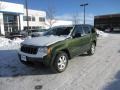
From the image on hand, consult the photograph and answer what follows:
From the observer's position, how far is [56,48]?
18.1ft

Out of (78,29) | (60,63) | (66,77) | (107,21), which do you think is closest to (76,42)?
(78,29)

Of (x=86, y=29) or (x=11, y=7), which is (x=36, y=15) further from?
(x=86, y=29)

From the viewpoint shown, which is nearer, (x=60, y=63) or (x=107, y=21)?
(x=60, y=63)

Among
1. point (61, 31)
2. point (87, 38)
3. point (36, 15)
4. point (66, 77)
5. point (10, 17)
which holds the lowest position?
point (66, 77)

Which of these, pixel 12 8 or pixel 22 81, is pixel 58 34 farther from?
pixel 12 8

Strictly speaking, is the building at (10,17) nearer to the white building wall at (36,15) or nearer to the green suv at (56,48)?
the white building wall at (36,15)

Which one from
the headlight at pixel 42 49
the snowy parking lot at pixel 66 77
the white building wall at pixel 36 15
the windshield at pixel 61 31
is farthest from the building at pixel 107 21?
the headlight at pixel 42 49

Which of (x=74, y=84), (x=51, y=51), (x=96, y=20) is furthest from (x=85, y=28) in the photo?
(x=96, y=20)

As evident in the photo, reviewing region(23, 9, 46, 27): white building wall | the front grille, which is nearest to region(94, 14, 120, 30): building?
region(23, 9, 46, 27): white building wall

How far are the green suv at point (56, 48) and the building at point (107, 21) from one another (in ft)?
89.9

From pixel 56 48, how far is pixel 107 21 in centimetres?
3007

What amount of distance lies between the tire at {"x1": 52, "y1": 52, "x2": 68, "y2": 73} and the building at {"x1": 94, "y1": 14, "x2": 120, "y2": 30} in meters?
29.0

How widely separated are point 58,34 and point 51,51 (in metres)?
1.50

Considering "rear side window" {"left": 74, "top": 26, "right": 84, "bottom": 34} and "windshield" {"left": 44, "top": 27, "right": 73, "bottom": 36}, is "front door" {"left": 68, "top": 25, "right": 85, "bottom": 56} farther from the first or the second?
"windshield" {"left": 44, "top": 27, "right": 73, "bottom": 36}
